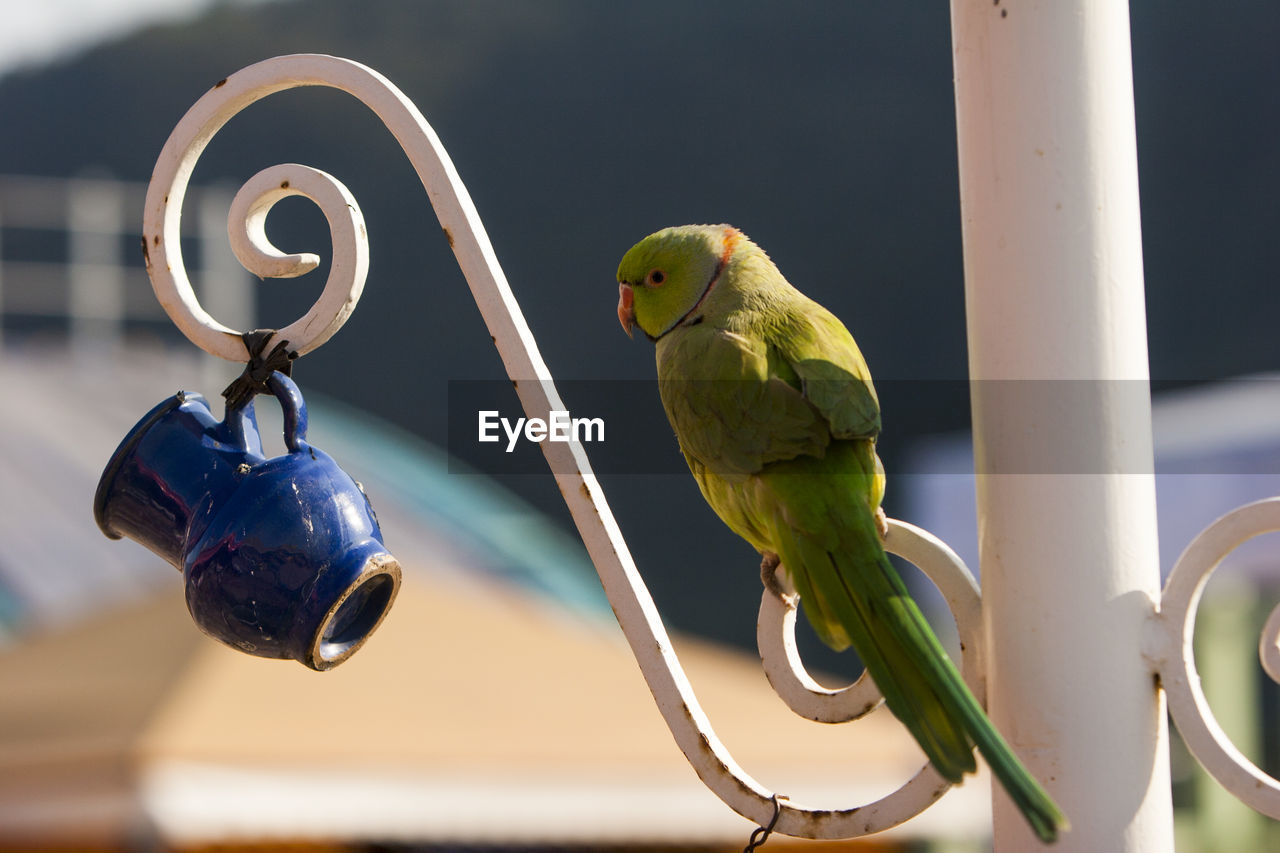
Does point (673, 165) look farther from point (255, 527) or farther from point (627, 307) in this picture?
point (255, 527)

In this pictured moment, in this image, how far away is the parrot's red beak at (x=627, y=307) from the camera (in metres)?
0.85

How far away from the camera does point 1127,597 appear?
60 centimetres

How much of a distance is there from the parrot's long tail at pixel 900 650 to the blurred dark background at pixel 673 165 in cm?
831

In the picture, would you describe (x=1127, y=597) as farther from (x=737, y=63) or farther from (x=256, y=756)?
(x=737, y=63)

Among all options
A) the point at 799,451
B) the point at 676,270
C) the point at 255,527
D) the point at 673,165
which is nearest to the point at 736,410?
the point at 799,451

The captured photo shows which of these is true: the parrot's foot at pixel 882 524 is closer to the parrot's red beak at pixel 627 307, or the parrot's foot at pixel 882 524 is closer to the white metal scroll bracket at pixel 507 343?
the white metal scroll bracket at pixel 507 343

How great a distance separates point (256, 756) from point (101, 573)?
1.29 meters

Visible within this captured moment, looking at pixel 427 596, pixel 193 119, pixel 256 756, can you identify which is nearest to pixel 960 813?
pixel 427 596

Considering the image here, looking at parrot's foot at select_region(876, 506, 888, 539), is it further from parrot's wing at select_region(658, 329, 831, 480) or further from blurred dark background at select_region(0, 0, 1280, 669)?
blurred dark background at select_region(0, 0, 1280, 669)

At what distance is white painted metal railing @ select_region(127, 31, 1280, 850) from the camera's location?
0.59 metres

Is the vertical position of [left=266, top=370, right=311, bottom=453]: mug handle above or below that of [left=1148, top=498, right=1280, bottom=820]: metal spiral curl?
above

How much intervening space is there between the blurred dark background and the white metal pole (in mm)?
8292

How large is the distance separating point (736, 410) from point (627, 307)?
0.21 metres

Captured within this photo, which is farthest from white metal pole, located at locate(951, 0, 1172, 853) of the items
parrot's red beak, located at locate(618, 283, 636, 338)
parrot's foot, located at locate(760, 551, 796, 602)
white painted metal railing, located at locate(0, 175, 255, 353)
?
white painted metal railing, located at locate(0, 175, 255, 353)
